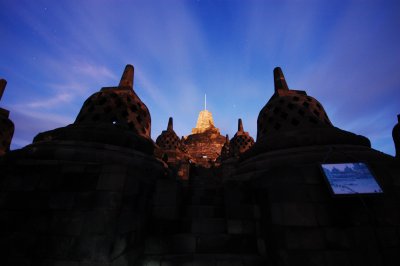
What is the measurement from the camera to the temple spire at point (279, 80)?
28.6 feet

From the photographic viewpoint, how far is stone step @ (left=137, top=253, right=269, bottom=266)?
3.72 m

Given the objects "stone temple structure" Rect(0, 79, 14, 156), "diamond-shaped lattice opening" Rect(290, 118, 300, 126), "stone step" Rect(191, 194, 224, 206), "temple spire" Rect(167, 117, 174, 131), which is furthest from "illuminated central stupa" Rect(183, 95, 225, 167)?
"stone step" Rect(191, 194, 224, 206)

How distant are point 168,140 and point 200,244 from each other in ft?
56.4

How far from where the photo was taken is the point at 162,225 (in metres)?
4.42

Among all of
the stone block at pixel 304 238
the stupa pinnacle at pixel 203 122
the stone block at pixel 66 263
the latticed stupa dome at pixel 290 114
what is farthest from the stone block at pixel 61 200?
the stupa pinnacle at pixel 203 122

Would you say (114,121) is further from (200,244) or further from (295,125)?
(295,125)

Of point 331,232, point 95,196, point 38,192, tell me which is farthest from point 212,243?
point 38,192

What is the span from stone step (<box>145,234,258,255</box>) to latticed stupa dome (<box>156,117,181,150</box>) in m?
16.3

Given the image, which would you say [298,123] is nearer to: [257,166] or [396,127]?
[257,166]

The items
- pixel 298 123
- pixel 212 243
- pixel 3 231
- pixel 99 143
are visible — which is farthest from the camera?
pixel 298 123

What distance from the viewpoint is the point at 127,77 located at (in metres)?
8.59

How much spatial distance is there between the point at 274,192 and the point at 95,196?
361cm

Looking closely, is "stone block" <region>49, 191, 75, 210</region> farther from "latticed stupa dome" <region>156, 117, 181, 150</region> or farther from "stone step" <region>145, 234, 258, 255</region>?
"latticed stupa dome" <region>156, 117, 181, 150</region>

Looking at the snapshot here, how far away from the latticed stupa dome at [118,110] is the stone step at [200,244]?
3.99 metres
